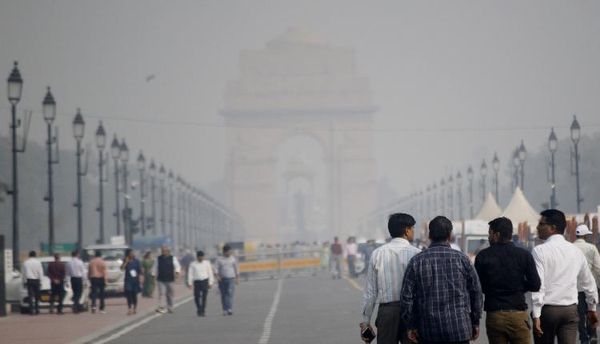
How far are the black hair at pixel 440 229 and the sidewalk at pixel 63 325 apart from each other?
1446cm

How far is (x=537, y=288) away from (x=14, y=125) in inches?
1298

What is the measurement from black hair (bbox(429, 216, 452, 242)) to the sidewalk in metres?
14.5

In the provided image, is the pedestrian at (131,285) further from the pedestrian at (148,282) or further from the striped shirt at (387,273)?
the striped shirt at (387,273)

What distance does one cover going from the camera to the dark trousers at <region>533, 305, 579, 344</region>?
14.8m

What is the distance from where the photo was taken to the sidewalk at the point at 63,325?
28.0 m

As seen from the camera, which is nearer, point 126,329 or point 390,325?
point 390,325

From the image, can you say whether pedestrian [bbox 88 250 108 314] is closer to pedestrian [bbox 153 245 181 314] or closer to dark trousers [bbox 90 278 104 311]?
dark trousers [bbox 90 278 104 311]

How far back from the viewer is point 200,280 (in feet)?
120

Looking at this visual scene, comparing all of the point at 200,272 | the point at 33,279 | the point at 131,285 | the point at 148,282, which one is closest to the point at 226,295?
the point at 200,272

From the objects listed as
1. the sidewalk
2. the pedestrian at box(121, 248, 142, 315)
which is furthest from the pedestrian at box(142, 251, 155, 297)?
the pedestrian at box(121, 248, 142, 315)

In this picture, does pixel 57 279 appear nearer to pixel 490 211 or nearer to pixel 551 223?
pixel 490 211

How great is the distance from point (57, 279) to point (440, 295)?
1126 inches

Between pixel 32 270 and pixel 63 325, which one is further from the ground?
pixel 32 270

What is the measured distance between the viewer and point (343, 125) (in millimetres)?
196625
